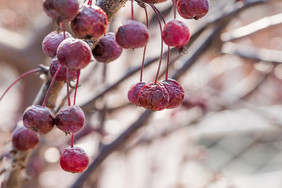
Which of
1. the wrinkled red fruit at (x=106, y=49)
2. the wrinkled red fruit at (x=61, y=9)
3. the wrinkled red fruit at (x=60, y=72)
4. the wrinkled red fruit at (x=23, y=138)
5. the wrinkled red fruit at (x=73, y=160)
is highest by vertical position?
the wrinkled red fruit at (x=61, y=9)

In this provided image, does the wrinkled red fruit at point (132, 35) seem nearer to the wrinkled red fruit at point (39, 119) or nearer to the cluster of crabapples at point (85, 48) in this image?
the cluster of crabapples at point (85, 48)

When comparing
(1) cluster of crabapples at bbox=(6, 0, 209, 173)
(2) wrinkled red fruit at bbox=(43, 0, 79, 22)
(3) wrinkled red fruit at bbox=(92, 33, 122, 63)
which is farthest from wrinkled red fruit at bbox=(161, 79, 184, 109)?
(2) wrinkled red fruit at bbox=(43, 0, 79, 22)

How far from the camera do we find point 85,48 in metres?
0.54

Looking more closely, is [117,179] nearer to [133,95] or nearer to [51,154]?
[51,154]

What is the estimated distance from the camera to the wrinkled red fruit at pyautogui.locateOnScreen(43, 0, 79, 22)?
47 centimetres

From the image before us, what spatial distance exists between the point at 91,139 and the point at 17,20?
1781 mm

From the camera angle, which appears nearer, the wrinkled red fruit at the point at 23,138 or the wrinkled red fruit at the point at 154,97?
the wrinkled red fruit at the point at 154,97

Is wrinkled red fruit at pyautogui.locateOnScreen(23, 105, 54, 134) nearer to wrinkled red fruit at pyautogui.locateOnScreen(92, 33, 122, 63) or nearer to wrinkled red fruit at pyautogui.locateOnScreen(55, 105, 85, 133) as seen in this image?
wrinkled red fruit at pyautogui.locateOnScreen(55, 105, 85, 133)

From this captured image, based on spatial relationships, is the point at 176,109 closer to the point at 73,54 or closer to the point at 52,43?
the point at 52,43

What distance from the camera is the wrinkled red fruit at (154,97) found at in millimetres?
619

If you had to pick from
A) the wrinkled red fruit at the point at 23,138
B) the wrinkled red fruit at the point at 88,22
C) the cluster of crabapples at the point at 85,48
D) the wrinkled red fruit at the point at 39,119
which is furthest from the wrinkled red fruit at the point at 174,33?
the wrinkled red fruit at the point at 23,138

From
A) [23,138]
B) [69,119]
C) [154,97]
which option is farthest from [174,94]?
[23,138]

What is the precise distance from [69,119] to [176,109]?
2.04 meters

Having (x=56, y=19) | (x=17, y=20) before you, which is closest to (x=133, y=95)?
(x=56, y=19)
